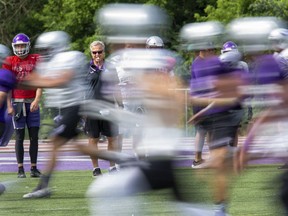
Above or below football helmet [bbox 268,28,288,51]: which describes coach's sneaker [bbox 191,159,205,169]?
below

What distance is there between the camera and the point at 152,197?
9133mm

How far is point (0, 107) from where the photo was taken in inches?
383

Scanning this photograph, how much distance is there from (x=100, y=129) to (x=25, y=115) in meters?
0.92

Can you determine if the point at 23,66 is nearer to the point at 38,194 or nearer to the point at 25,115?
the point at 25,115

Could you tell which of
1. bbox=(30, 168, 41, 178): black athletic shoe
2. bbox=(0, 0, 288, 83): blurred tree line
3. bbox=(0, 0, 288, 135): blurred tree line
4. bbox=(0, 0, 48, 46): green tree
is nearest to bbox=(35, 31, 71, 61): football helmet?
bbox=(30, 168, 41, 178): black athletic shoe

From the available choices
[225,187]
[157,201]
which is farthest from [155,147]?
[157,201]

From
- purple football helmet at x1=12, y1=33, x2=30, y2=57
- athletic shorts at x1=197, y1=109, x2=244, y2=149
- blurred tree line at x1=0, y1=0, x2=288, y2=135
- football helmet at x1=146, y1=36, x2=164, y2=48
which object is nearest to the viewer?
football helmet at x1=146, y1=36, x2=164, y2=48

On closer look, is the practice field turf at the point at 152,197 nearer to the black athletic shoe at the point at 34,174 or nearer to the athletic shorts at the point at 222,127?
the black athletic shoe at the point at 34,174

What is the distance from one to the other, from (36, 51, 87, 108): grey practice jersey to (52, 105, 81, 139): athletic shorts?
79 millimetres

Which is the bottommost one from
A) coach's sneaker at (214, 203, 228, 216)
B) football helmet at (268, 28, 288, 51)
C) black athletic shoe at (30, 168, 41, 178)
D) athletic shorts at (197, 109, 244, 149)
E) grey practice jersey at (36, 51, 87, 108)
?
black athletic shoe at (30, 168, 41, 178)

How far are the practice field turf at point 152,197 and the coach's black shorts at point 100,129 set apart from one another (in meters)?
0.55

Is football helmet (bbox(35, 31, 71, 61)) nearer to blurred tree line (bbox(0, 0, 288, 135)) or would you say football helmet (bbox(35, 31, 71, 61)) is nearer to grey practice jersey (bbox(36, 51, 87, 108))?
grey practice jersey (bbox(36, 51, 87, 108))

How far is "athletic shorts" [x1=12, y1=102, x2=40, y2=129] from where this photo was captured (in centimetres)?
1186

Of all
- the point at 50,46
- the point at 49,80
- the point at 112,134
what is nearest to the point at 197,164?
the point at 112,134
